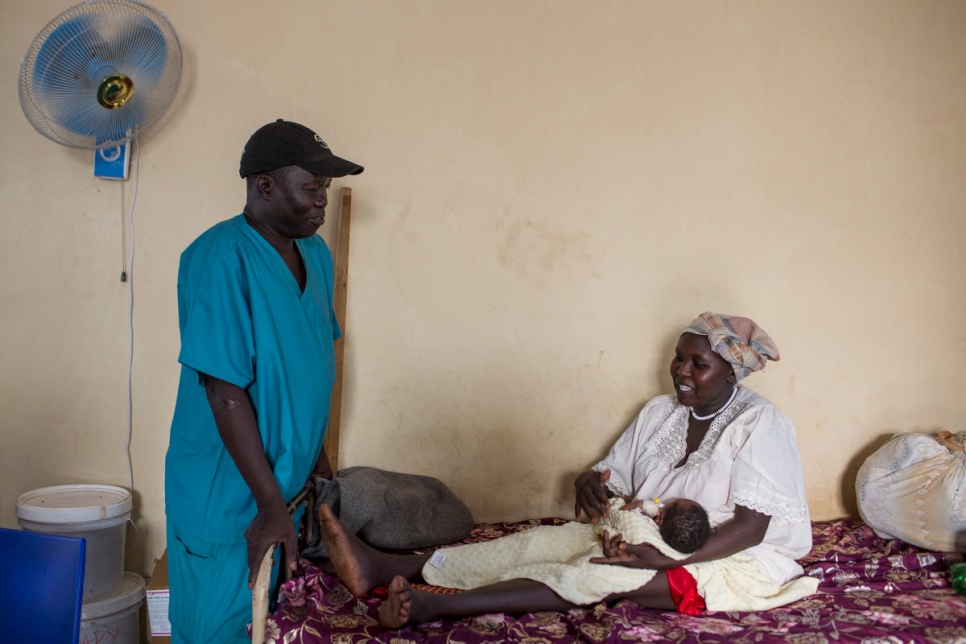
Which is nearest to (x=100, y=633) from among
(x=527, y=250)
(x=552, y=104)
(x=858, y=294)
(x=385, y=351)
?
(x=385, y=351)

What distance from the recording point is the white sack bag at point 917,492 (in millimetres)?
3156

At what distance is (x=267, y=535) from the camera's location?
7.09 ft

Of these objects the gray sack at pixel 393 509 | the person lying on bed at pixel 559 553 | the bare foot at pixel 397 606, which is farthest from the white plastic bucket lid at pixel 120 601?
the bare foot at pixel 397 606

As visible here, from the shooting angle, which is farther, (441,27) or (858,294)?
(858,294)

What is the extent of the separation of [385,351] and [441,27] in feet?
4.55

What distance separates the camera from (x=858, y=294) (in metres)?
3.74

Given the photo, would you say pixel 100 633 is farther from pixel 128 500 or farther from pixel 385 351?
pixel 385 351

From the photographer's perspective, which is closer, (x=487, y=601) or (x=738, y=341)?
(x=487, y=601)

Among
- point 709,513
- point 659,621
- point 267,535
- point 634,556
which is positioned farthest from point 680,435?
point 267,535

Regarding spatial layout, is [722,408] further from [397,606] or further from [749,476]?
[397,606]

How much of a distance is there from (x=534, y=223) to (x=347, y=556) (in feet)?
5.39

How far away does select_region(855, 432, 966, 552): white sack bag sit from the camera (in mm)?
3156

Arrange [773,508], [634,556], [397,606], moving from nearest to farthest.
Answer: [397,606]
[634,556]
[773,508]

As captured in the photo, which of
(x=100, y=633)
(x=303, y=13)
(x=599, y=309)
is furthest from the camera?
(x=599, y=309)
